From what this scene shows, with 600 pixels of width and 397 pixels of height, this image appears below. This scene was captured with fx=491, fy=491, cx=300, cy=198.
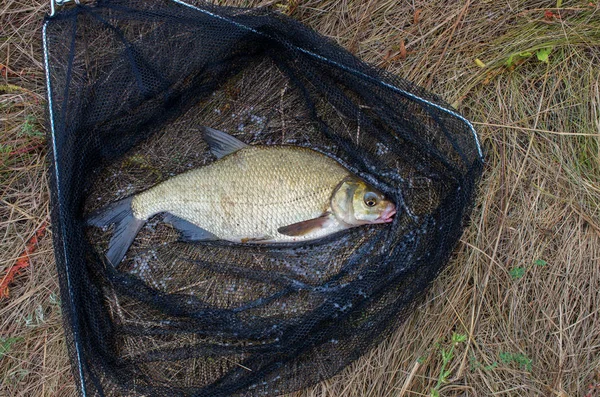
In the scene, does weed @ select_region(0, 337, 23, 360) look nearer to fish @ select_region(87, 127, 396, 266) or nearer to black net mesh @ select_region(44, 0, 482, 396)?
black net mesh @ select_region(44, 0, 482, 396)

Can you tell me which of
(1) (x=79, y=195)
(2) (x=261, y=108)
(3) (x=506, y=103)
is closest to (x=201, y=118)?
(2) (x=261, y=108)

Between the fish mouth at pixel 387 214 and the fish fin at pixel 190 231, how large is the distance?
789 millimetres

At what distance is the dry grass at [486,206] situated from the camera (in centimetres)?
227

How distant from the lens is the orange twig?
8.12 feet

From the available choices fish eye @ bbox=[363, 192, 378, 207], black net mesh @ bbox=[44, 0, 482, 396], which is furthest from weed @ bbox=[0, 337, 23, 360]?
fish eye @ bbox=[363, 192, 378, 207]

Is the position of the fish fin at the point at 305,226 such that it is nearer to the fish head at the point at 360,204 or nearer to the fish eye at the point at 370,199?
the fish head at the point at 360,204

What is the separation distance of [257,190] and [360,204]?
1.58 feet

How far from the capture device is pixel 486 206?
2.33 metres

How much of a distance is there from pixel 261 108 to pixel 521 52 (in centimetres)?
130

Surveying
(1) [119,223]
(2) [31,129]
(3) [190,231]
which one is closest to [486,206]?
(3) [190,231]

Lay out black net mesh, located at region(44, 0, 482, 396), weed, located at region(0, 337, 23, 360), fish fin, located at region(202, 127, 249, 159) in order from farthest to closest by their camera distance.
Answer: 1. weed, located at region(0, 337, 23, 360)
2. fish fin, located at region(202, 127, 249, 159)
3. black net mesh, located at region(44, 0, 482, 396)

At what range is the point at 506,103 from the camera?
241 centimetres

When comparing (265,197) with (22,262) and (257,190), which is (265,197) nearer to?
(257,190)

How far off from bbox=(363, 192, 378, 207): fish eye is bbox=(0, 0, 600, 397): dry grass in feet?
1.61
